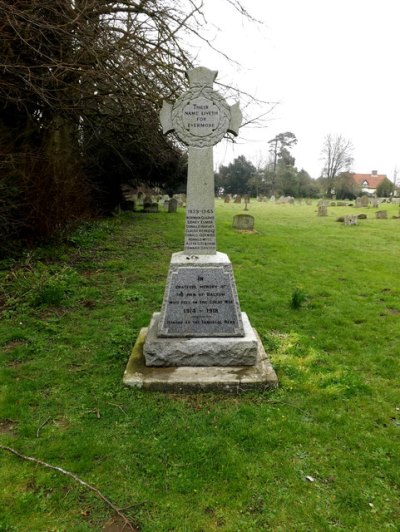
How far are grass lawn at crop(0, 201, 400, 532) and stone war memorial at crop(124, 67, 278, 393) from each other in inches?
9.6

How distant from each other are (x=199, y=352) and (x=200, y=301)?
56cm

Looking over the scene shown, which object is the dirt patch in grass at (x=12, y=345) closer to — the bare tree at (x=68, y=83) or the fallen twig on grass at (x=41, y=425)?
the fallen twig on grass at (x=41, y=425)

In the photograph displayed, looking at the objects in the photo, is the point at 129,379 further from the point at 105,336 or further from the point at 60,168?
the point at 60,168

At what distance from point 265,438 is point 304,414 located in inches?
22.5

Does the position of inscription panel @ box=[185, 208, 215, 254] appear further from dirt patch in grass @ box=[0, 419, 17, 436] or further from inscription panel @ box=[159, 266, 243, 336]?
dirt patch in grass @ box=[0, 419, 17, 436]

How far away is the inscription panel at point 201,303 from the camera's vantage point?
414 centimetres

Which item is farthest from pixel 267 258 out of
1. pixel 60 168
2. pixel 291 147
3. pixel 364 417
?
pixel 291 147

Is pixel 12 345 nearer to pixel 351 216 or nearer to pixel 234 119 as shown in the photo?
pixel 234 119

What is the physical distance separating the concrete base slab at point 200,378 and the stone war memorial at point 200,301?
1 centimetres

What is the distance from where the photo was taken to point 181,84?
25.5 feet

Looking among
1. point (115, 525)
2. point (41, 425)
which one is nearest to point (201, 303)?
point (41, 425)

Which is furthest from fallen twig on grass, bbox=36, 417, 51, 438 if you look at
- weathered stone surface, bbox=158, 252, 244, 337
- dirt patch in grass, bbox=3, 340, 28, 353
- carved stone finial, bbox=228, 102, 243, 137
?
carved stone finial, bbox=228, 102, 243, 137

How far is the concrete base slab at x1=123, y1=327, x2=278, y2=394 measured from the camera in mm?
3734

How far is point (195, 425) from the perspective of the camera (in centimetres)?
327
